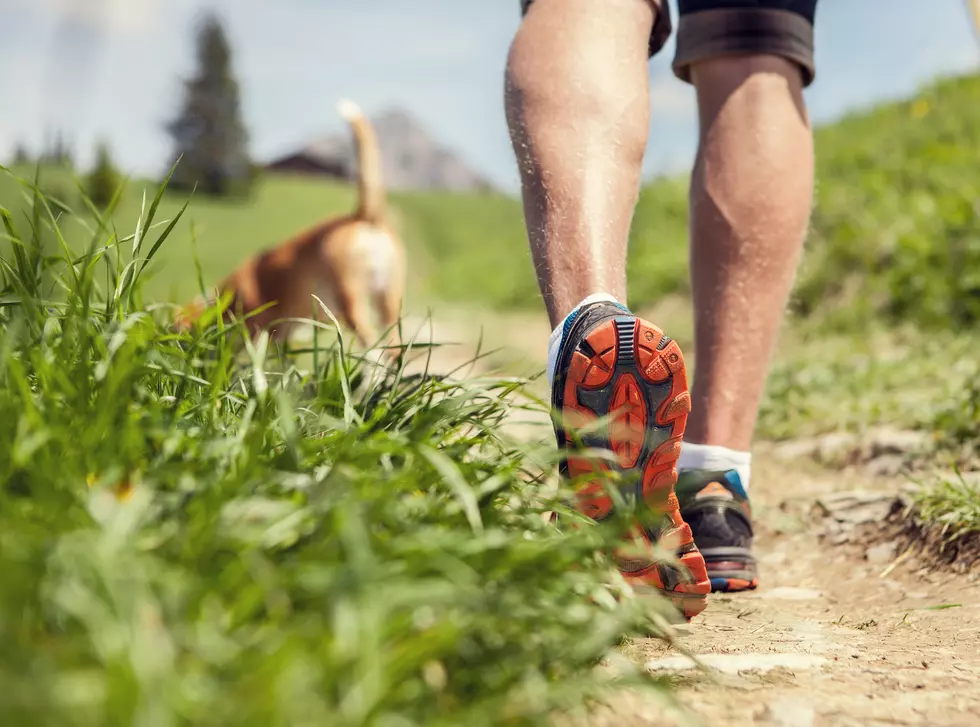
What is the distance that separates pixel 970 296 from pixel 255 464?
3.76 meters

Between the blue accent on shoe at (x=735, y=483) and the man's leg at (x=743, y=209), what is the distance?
2cm

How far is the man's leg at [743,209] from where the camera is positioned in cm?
174

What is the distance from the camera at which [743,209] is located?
176 centimetres

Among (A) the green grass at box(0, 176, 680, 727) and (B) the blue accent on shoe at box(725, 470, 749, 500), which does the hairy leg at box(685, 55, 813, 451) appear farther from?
(A) the green grass at box(0, 176, 680, 727)

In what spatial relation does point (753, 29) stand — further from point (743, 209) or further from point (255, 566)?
point (255, 566)

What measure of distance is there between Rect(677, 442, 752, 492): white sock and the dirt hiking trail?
0.79 ft

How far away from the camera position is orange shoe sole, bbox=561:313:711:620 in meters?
1.18

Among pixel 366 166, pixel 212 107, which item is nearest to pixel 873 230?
pixel 366 166

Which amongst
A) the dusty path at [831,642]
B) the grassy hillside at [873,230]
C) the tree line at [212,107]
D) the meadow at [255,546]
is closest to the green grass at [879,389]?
the grassy hillside at [873,230]

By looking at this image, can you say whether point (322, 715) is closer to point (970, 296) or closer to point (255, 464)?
point (255, 464)

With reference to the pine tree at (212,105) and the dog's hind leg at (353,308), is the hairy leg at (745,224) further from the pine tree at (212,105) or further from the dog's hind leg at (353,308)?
the pine tree at (212,105)

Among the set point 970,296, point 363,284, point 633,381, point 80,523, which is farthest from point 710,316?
point 363,284

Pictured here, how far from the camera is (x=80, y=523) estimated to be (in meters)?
0.79

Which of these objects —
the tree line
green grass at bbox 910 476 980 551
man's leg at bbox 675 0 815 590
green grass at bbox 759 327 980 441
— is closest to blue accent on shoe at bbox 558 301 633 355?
man's leg at bbox 675 0 815 590
